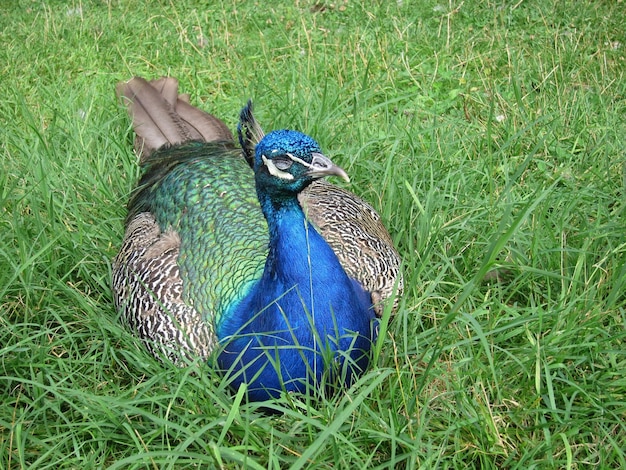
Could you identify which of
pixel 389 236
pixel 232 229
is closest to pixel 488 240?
pixel 389 236

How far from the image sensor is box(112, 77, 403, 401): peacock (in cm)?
224

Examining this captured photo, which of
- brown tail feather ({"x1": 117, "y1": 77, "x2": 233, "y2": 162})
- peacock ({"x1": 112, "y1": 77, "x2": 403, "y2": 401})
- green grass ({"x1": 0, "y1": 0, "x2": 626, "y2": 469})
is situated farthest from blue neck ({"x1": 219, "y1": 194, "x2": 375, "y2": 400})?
brown tail feather ({"x1": 117, "y1": 77, "x2": 233, "y2": 162})

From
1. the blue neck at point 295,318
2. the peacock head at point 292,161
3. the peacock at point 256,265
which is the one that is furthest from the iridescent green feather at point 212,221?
the peacock head at point 292,161

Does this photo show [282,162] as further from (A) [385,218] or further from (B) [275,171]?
(A) [385,218]

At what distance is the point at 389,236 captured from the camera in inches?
119

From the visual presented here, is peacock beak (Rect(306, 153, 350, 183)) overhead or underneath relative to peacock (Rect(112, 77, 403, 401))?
overhead

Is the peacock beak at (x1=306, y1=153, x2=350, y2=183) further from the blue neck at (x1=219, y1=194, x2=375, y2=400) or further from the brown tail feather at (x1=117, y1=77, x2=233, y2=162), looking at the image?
the brown tail feather at (x1=117, y1=77, x2=233, y2=162)

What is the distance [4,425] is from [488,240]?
178cm

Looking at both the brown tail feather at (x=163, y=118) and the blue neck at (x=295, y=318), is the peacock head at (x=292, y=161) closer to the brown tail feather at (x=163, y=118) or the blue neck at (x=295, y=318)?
the blue neck at (x=295, y=318)

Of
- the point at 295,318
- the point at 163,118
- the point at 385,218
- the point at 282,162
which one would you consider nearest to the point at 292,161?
the point at 282,162

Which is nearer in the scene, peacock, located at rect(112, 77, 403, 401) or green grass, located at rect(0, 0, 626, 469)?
green grass, located at rect(0, 0, 626, 469)

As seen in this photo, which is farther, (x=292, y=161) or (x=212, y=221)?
(x=212, y=221)

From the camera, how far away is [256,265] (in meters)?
2.57

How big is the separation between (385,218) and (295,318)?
1.03 meters
